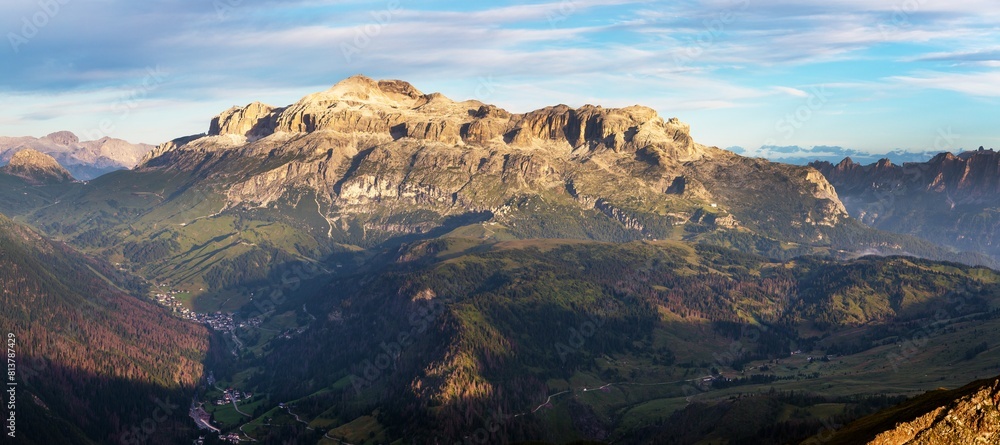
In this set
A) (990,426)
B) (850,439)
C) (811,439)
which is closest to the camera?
(990,426)

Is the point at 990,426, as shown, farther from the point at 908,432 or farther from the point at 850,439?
the point at 850,439

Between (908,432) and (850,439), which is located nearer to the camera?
(908,432)

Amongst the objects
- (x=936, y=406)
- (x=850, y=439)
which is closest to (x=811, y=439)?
(x=850, y=439)

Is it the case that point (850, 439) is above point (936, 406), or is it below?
below

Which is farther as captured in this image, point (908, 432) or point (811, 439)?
point (811, 439)

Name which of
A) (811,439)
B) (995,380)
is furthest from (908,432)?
(811,439)

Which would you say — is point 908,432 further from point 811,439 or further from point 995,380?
point 811,439

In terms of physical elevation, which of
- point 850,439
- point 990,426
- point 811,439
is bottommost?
point 811,439

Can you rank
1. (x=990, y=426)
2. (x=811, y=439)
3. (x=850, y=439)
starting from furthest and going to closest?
(x=811, y=439)
(x=850, y=439)
(x=990, y=426)

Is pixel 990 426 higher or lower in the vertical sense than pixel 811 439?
higher
